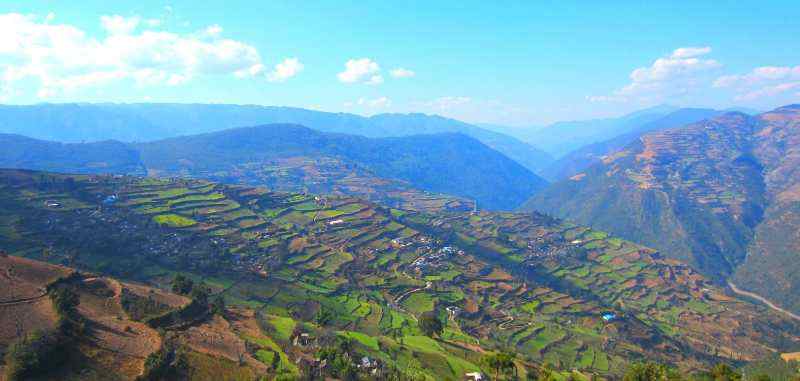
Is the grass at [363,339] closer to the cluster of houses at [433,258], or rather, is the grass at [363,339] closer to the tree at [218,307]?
the tree at [218,307]

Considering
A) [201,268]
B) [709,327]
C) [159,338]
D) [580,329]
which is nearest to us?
[159,338]

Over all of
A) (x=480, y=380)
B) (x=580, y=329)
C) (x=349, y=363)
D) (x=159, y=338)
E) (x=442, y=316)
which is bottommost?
(x=580, y=329)

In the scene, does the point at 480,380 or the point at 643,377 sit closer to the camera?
the point at 643,377

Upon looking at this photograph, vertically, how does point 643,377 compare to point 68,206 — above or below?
below

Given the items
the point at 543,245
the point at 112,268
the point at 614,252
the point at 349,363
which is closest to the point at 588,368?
the point at 349,363

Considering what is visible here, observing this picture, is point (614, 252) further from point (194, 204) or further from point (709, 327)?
point (194, 204)

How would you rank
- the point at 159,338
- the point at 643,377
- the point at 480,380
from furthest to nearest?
the point at 480,380 → the point at 643,377 → the point at 159,338
